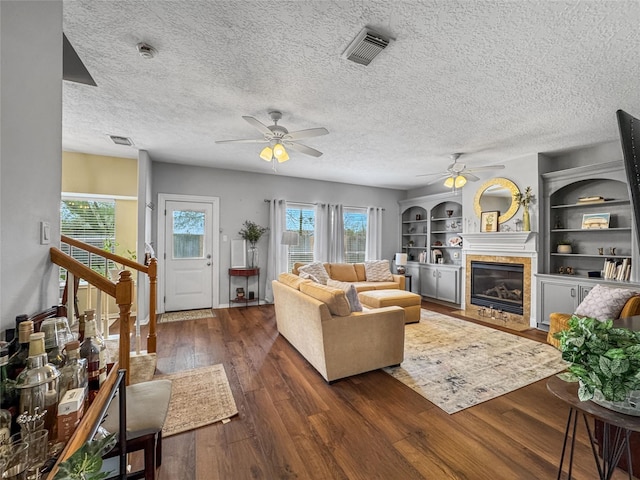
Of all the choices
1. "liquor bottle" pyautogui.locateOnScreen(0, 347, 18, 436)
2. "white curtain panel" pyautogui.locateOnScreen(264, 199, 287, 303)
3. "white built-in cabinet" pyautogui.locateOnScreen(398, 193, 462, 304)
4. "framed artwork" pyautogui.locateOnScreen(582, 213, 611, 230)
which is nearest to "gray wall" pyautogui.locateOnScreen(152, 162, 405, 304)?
"white curtain panel" pyautogui.locateOnScreen(264, 199, 287, 303)

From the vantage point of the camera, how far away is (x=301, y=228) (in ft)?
20.7

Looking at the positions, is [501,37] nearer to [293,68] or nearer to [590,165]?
[293,68]

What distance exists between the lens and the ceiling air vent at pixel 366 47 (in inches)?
72.4

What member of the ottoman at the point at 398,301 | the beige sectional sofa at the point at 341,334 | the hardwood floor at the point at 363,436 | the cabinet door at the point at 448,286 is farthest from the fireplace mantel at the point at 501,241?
the beige sectional sofa at the point at 341,334

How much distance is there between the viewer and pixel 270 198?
595 centimetres

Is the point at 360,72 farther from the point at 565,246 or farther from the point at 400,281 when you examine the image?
the point at 565,246

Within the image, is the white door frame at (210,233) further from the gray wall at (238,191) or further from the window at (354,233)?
the window at (354,233)

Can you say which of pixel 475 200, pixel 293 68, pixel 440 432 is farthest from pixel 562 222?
pixel 293 68

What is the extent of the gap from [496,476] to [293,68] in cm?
305

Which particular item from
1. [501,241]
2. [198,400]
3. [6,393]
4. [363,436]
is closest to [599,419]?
[363,436]

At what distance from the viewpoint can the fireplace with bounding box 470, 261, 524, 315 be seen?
15.5 feet

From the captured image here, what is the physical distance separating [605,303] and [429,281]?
3465mm

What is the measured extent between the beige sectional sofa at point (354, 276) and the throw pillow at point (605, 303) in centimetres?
269

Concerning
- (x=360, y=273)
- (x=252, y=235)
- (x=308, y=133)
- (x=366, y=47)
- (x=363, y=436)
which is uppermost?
(x=366, y=47)
